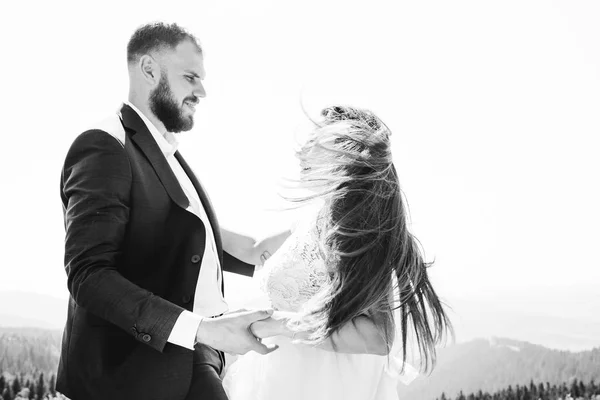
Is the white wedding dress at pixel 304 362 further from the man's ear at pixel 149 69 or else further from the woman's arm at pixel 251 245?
the man's ear at pixel 149 69

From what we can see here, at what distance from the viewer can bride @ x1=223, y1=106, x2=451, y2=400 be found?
Answer: 1830mm

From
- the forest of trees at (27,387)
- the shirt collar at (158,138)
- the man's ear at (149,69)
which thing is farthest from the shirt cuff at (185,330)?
the forest of trees at (27,387)

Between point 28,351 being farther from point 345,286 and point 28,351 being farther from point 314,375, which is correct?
point 345,286

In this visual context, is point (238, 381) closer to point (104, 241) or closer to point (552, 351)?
point (104, 241)

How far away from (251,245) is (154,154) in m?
0.69

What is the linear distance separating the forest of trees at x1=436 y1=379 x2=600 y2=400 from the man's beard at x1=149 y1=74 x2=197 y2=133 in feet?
11.4

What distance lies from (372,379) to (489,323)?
346 centimetres

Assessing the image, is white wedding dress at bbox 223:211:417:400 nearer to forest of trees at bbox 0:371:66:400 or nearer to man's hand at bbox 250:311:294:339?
man's hand at bbox 250:311:294:339

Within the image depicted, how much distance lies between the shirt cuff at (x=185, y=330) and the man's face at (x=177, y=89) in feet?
2.12

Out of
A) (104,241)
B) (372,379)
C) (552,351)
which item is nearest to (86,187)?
(104,241)

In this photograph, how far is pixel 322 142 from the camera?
1944 mm

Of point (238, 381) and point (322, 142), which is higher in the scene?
point (322, 142)

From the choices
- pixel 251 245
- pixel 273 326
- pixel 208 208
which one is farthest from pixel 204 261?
pixel 251 245

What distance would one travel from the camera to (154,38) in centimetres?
211
